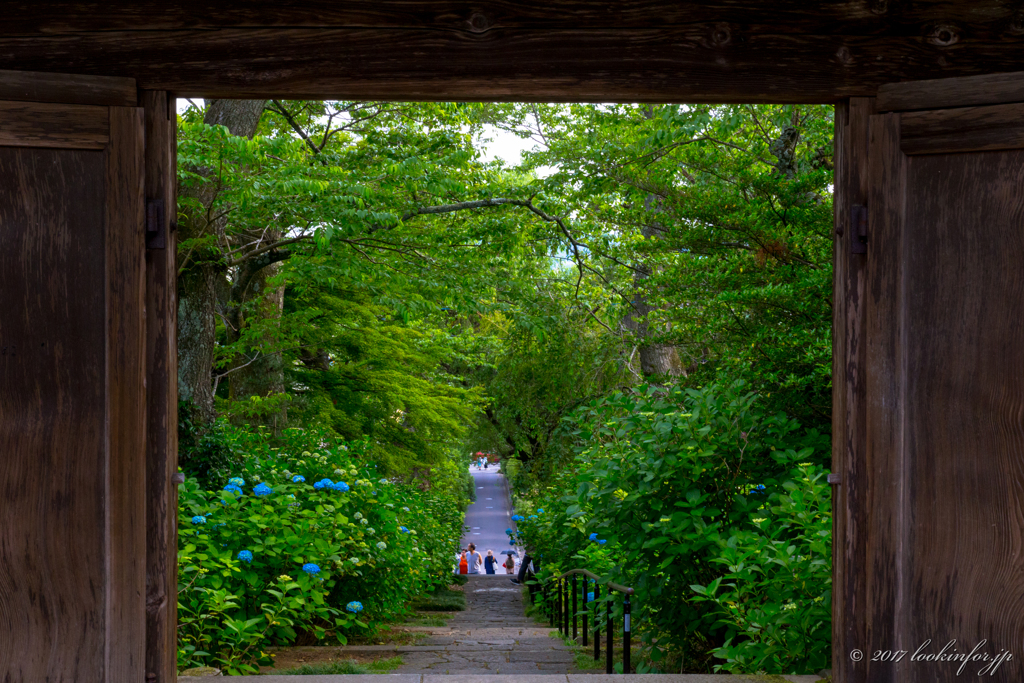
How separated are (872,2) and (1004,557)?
6.61 ft

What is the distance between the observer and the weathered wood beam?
2994 mm

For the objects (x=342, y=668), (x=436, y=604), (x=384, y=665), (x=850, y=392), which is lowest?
(x=436, y=604)

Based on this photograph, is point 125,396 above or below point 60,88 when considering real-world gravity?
below

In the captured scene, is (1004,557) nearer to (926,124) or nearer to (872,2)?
(926,124)

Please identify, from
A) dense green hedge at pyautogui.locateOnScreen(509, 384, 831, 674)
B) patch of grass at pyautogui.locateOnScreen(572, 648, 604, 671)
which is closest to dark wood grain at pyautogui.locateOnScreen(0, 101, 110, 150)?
dense green hedge at pyautogui.locateOnScreen(509, 384, 831, 674)

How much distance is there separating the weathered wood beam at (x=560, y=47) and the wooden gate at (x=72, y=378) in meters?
0.30

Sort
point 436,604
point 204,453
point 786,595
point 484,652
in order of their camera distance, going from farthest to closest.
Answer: point 436,604 < point 204,453 < point 484,652 < point 786,595

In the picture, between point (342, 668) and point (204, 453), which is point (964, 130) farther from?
point (204, 453)

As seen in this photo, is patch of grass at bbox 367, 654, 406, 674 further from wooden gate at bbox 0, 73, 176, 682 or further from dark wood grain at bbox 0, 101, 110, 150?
dark wood grain at bbox 0, 101, 110, 150

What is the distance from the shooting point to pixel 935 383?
2863mm

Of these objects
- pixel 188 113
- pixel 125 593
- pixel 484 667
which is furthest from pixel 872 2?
pixel 188 113

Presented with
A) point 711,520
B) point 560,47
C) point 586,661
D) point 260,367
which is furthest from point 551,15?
point 260,367

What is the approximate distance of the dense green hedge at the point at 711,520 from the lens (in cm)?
384

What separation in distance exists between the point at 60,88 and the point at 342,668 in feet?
10.8
